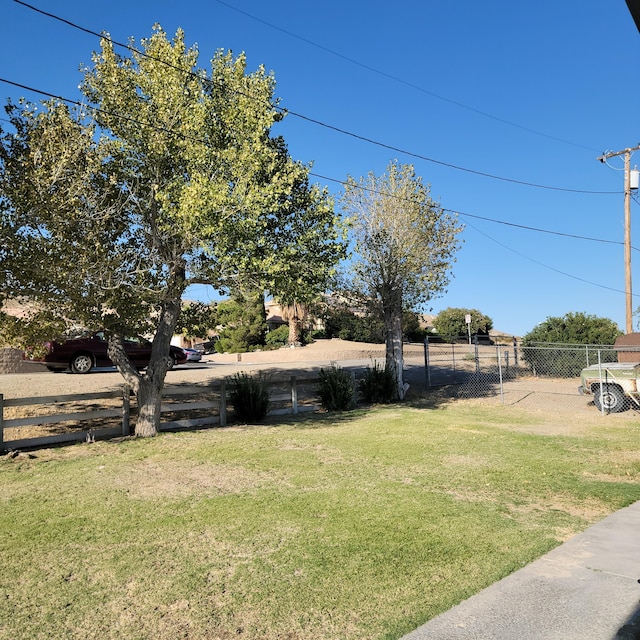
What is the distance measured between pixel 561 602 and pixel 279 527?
276cm

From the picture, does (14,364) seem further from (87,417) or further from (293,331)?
(293,331)

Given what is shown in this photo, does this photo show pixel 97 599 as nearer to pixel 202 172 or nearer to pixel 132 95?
pixel 202 172

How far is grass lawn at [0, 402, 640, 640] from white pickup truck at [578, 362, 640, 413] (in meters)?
4.54

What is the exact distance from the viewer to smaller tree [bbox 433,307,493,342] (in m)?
49.6

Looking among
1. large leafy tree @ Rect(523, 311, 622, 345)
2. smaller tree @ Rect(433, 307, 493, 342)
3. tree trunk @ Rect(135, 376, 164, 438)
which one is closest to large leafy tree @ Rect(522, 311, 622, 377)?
large leafy tree @ Rect(523, 311, 622, 345)

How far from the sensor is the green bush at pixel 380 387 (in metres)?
17.3

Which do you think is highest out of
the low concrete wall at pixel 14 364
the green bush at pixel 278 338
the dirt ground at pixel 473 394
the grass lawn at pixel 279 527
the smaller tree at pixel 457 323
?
the smaller tree at pixel 457 323

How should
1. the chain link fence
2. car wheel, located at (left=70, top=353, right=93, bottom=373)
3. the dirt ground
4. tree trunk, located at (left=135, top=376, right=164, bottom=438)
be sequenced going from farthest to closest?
car wheel, located at (left=70, top=353, right=93, bottom=373) < the chain link fence < the dirt ground < tree trunk, located at (left=135, top=376, right=164, bottom=438)

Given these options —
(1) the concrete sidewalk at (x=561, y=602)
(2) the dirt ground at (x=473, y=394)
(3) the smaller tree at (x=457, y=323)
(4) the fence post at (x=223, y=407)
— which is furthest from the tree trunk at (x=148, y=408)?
(3) the smaller tree at (x=457, y=323)

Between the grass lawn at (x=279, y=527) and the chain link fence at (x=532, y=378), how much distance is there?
6.42 m

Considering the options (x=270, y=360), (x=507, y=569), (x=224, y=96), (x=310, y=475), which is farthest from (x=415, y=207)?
(x=270, y=360)

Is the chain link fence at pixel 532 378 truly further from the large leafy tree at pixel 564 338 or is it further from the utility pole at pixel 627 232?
the utility pole at pixel 627 232

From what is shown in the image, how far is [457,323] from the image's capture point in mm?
50250

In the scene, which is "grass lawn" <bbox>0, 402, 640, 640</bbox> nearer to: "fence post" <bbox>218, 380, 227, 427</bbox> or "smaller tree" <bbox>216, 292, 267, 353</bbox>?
"fence post" <bbox>218, 380, 227, 427</bbox>
